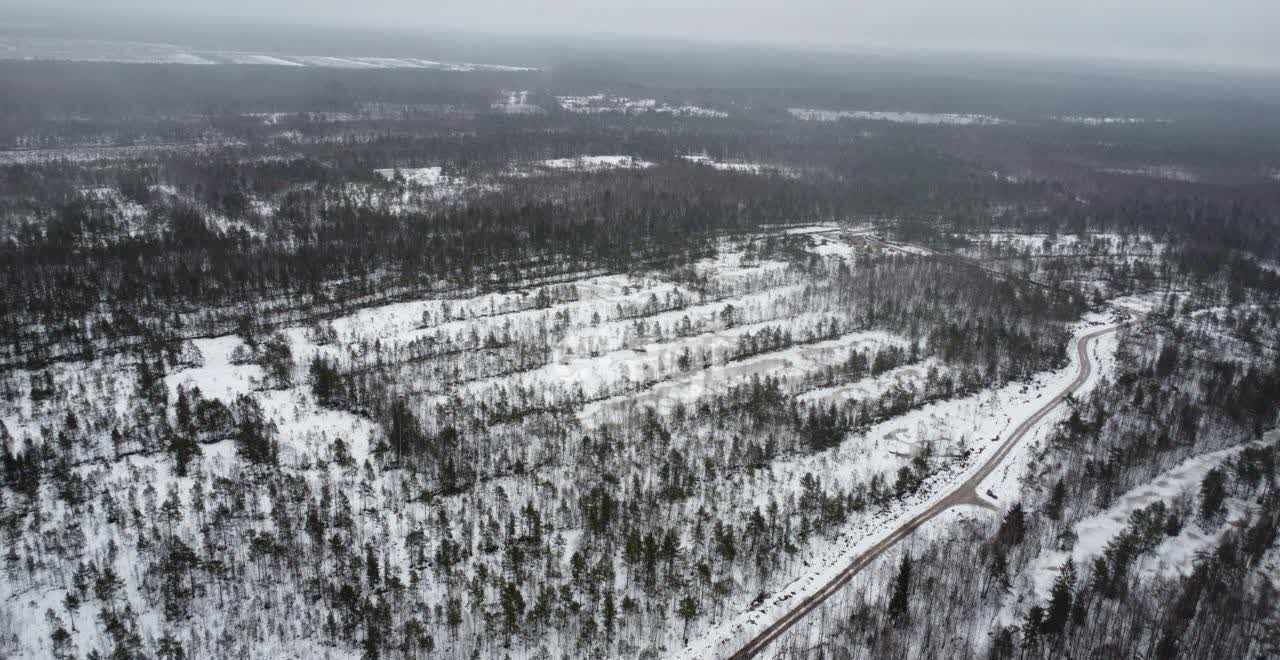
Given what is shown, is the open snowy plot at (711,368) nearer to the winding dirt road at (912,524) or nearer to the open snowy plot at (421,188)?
the winding dirt road at (912,524)

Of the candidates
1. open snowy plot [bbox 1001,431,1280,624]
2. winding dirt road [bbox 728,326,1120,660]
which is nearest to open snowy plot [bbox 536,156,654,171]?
winding dirt road [bbox 728,326,1120,660]

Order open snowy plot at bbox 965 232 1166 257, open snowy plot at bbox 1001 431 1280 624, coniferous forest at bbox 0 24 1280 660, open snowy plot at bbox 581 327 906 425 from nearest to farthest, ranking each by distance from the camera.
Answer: coniferous forest at bbox 0 24 1280 660 < open snowy plot at bbox 1001 431 1280 624 < open snowy plot at bbox 581 327 906 425 < open snowy plot at bbox 965 232 1166 257

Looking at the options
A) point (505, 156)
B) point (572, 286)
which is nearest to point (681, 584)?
point (572, 286)

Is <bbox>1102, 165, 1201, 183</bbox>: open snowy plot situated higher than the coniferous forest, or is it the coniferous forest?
<bbox>1102, 165, 1201, 183</bbox>: open snowy plot

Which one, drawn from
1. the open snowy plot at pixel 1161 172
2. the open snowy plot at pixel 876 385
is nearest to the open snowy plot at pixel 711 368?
the open snowy plot at pixel 876 385

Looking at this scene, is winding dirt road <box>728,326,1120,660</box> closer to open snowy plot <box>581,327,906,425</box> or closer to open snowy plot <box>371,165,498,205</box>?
open snowy plot <box>581,327,906,425</box>

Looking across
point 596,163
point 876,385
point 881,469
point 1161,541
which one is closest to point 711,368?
point 876,385

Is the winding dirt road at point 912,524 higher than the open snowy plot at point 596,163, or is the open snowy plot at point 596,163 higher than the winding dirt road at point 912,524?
the open snowy plot at point 596,163
